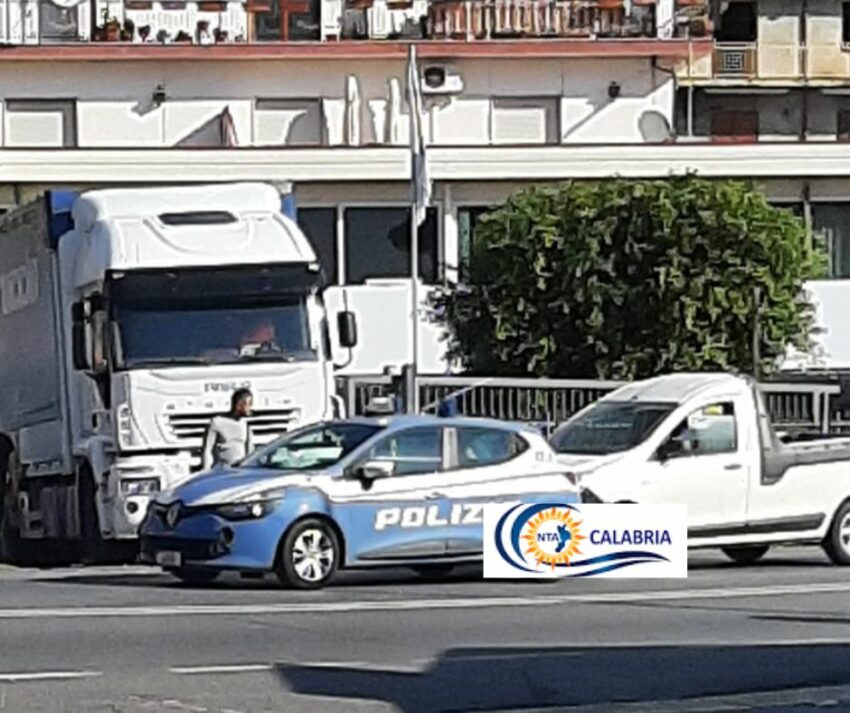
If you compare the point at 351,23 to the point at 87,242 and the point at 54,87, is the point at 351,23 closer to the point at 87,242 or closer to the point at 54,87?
the point at 54,87

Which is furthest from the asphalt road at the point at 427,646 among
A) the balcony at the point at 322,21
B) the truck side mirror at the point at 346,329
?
the balcony at the point at 322,21

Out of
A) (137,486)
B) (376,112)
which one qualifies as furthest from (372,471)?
(376,112)

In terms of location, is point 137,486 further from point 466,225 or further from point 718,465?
point 466,225

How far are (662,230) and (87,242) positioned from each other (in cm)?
1234

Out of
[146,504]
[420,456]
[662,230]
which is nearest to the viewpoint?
[420,456]

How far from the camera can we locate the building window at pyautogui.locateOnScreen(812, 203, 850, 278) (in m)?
42.1

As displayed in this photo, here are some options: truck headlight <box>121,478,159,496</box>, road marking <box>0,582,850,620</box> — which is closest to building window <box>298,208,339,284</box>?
truck headlight <box>121,478,159,496</box>

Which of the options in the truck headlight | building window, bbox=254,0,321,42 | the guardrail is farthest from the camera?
building window, bbox=254,0,321,42

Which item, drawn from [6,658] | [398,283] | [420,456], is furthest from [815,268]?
[6,658]

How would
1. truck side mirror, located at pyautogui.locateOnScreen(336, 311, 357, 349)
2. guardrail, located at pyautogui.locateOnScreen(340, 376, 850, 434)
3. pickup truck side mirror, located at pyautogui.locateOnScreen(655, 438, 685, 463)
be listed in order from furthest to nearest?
guardrail, located at pyautogui.locateOnScreen(340, 376, 850, 434), truck side mirror, located at pyautogui.locateOnScreen(336, 311, 357, 349), pickup truck side mirror, located at pyautogui.locateOnScreen(655, 438, 685, 463)

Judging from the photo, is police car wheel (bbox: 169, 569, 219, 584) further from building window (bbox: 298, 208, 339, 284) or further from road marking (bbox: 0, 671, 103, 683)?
building window (bbox: 298, 208, 339, 284)

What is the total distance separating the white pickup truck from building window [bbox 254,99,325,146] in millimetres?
20025

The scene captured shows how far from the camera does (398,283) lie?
40.8m

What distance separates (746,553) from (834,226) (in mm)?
20264
